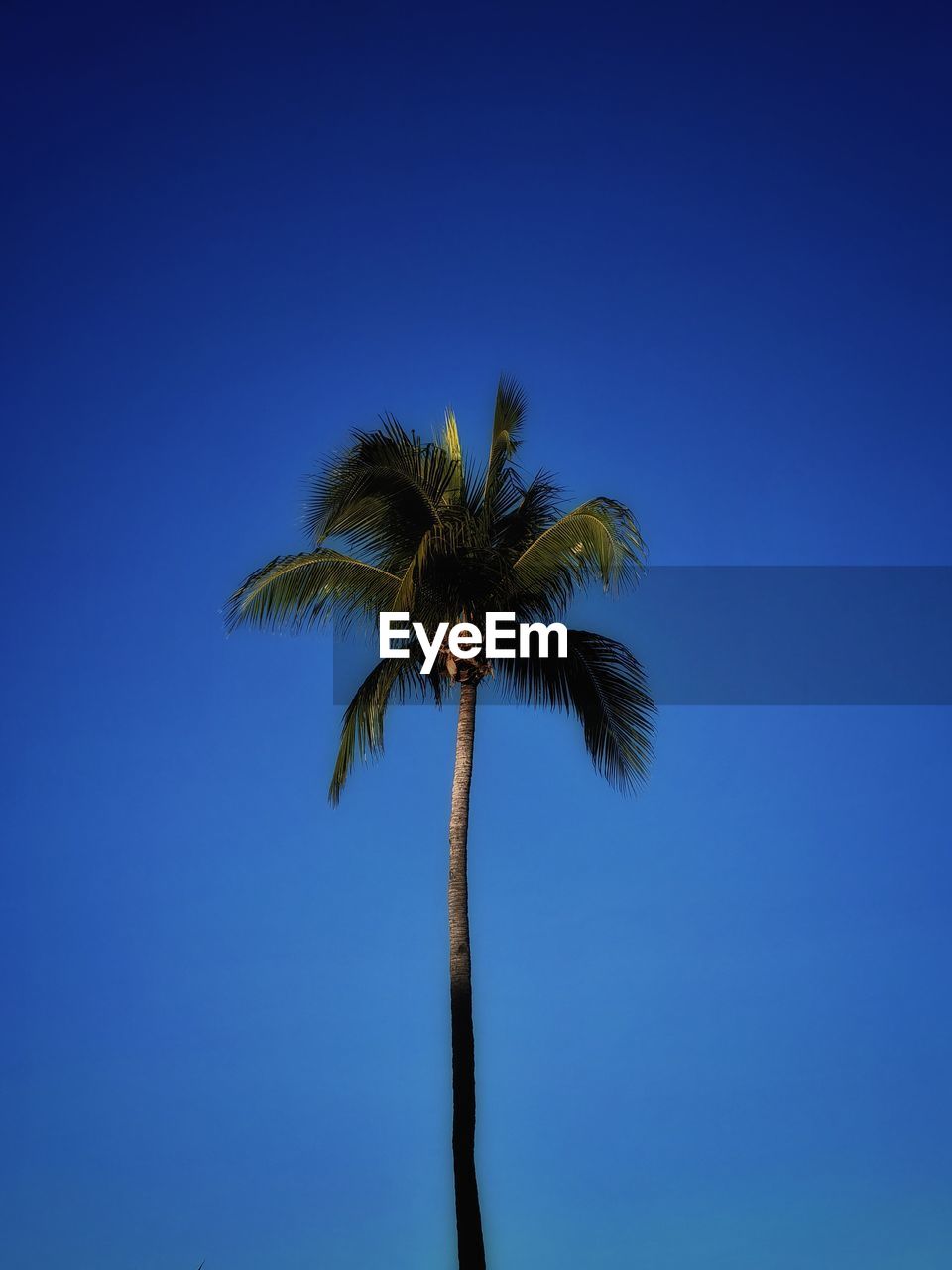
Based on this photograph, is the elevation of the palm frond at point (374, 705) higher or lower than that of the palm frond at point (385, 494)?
lower

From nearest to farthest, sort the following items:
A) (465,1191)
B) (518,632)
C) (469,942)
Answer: (465,1191), (469,942), (518,632)

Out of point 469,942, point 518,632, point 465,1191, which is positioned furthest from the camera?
point 518,632

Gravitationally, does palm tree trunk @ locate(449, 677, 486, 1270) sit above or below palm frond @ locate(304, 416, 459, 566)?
below

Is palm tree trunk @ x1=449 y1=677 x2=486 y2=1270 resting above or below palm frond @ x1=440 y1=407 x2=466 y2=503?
below

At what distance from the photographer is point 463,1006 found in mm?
21844

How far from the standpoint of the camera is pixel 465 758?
23.8 metres

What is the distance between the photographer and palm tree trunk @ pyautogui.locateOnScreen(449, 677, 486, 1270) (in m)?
20.5

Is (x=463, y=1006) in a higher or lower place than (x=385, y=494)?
lower

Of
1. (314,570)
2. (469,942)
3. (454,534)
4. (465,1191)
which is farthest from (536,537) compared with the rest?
(465,1191)

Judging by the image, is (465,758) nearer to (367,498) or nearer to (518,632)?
(518,632)

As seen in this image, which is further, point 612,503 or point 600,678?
point 600,678

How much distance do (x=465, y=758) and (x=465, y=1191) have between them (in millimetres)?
6430

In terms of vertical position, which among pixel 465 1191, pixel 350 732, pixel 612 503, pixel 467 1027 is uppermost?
pixel 612 503

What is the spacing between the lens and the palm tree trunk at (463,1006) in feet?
67.4
